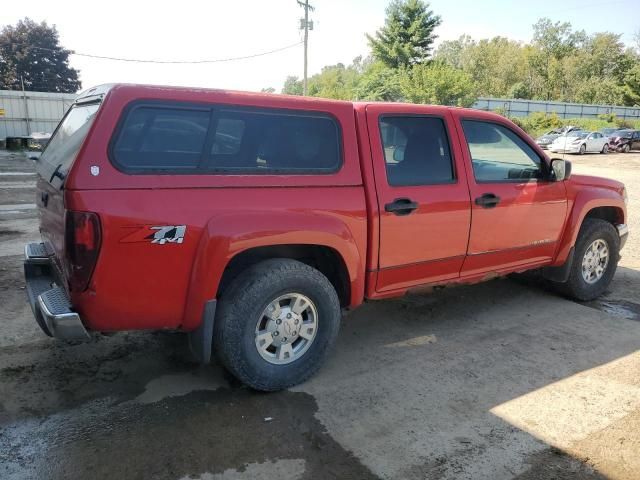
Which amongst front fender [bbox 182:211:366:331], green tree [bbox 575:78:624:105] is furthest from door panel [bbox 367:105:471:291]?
green tree [bbox 575:78:624:105]

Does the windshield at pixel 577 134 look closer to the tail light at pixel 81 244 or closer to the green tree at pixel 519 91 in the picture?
the tail light at pixel 81 244

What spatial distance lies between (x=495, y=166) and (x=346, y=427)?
266cm

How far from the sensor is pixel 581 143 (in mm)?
31469

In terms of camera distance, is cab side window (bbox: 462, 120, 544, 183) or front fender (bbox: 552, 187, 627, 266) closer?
cab side window (bbox: 462, 120, 544, 183)

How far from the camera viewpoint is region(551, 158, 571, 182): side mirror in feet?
15.4

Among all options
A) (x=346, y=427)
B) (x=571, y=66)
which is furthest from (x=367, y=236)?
(x=571, y=66)

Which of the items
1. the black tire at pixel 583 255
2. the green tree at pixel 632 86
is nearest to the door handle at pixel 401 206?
the black tire at pixel 583 255

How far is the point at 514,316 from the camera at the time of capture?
495cm

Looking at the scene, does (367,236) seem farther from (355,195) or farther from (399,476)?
(399,476)

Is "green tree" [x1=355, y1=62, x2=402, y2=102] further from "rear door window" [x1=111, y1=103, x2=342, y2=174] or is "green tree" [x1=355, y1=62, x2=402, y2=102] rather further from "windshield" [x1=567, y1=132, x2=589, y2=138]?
"rear door window" [x1=111, y1=103, x2=342, y2=174]

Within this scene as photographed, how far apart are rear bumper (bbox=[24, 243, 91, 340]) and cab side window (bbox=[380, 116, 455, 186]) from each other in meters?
2.23

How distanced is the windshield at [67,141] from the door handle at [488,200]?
2.89m

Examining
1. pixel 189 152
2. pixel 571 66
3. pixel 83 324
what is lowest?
pixel 83 324

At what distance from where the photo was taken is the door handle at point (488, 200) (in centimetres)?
423
